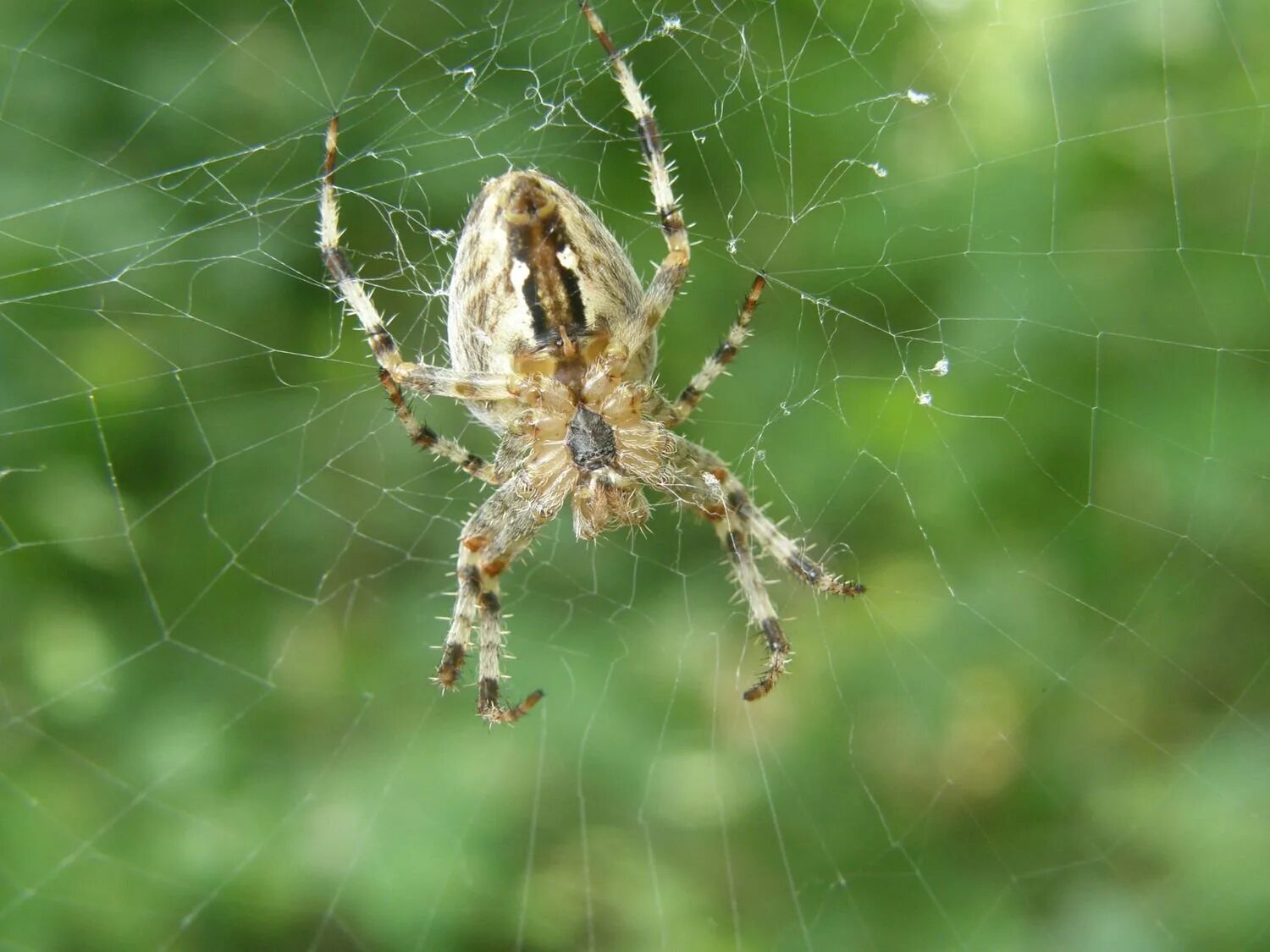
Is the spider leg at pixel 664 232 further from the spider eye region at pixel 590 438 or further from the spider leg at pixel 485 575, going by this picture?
the spider leg at pixel 485 575

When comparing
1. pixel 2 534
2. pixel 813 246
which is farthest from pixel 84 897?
pixel 813 246

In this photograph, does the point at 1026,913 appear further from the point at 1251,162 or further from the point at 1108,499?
the point at 1251,162

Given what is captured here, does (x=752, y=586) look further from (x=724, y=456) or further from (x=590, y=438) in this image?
(x=590, y=438)

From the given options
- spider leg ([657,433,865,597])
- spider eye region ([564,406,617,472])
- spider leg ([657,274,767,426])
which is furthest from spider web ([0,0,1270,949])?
spider eye region ([564,406,617,472])

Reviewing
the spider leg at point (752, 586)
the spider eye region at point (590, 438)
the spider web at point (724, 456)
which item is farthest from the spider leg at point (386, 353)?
the spider leg at point (752, 586)

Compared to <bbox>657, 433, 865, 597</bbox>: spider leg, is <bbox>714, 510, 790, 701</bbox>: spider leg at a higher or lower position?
lower

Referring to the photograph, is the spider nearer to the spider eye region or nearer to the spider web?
the spider eye region
